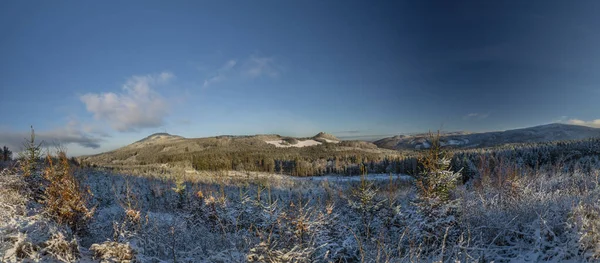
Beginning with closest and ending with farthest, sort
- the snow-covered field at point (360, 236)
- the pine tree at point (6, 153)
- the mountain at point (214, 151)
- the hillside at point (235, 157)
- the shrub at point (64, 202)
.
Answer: the snow-covered field at point (360, 236)
the shrub at point (64, 202)
the pine tree at point (6, 153)
the hillside at point (235, 157)
the mountain at point (214, 151)

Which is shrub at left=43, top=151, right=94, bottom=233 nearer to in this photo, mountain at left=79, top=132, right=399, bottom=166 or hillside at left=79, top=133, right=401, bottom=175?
hillside at left=79, top=133, right=401, bottom=175

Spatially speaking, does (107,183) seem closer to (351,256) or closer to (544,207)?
(351,256)

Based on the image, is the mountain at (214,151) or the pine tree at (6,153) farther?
the mountain at (214,151)

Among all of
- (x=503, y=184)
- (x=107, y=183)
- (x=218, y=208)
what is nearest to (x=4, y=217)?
(x=218, y=208)

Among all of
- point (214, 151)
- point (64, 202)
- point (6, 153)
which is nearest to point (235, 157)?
point (214, 151)

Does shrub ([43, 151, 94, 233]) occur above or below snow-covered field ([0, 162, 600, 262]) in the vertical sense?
above

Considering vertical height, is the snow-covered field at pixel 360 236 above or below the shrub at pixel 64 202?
below

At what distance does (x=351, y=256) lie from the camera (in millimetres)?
5863

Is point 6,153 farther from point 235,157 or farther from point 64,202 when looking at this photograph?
point 235,157

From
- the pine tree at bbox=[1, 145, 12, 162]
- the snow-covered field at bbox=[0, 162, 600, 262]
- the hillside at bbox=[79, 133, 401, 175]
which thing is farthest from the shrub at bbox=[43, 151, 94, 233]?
the hillside at bbox=[79, 133, 401, 175]

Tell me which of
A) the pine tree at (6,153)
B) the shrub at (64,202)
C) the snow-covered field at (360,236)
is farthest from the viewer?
the pine tree at (6,153)

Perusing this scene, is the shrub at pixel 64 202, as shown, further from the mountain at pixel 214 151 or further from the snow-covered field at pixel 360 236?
the mountain at pixel 214 151

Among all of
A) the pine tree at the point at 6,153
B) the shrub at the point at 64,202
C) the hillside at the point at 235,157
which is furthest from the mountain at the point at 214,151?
the shrub at the point at 64,202

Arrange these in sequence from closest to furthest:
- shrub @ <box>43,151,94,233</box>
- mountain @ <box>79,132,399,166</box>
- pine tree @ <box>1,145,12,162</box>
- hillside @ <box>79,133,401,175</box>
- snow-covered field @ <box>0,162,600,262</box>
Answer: snow-covered field @ <box>0,162,600,262</box>, shrub @ <box>43,151,94,233</box>, pine tree @ <box>1,145,12,162</box>, hillside @ <box>79,133,401,175</box>, mountain @ <box>79,132,399,166</box>
